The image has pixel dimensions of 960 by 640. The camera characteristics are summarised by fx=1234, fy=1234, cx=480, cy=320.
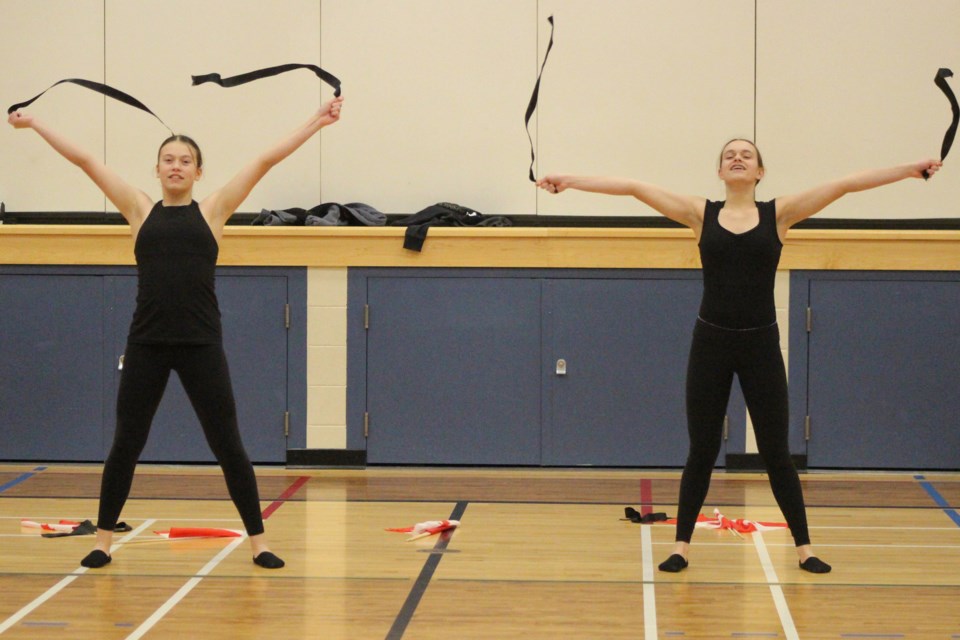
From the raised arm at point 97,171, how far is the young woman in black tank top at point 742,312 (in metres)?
1.61

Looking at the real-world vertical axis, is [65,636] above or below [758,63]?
below

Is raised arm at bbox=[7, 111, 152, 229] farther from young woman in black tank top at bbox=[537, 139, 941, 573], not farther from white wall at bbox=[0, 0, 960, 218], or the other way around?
white wall at bbox=[0, 0, 960, 218]

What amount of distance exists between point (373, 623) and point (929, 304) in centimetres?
446

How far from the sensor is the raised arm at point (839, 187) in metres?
4.68

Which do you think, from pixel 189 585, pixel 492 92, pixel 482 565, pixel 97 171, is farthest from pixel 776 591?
pixel 492 92

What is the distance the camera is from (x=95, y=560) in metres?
4.86

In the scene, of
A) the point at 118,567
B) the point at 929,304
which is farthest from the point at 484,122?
the point at 118,567

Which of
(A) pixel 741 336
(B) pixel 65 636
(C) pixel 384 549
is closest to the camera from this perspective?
(B) pixel 65 636

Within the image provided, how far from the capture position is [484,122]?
790 cm

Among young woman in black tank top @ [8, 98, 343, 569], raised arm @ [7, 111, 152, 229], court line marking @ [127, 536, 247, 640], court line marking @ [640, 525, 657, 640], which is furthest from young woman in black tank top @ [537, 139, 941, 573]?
court line marking @ [127, 536, 247, 640]

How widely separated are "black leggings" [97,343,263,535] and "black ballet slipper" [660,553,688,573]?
164 cm

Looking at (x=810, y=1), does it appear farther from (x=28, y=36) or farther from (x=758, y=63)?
(x=28, y=36)

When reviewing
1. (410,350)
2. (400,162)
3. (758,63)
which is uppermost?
(758,63)

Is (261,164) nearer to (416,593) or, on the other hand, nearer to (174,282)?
(174,282)
